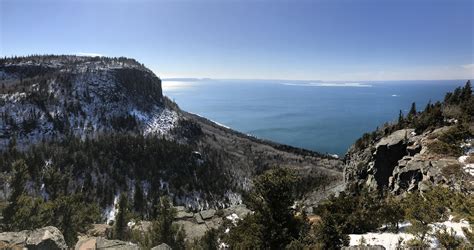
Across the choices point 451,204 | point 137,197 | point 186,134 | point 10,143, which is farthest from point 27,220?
point 186,134

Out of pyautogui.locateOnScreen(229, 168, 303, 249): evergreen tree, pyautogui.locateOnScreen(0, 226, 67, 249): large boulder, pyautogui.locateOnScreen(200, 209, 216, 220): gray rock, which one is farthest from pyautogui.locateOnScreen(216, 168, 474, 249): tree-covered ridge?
pyautogui.locateOnScreen(200, 209, 216, 220): gray rock

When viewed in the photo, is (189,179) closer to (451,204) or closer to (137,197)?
(137,197)

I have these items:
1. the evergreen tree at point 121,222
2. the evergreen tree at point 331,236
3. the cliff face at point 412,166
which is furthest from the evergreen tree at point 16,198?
the cliff face at point 412,166

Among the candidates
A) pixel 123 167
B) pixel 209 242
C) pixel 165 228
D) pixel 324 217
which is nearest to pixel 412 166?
pixel 324 217

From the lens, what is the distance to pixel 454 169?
80.4 feet

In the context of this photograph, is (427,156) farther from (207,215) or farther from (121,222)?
(121,222)

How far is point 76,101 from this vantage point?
142 m

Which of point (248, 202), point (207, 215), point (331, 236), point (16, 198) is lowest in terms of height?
point (207, 215)

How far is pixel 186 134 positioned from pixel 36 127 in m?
66.4

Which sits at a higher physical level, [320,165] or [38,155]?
[38,155]

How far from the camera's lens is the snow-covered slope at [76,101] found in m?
120

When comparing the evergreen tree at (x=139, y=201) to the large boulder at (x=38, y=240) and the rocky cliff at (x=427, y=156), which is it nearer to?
the rocky cliff at (x=427, y=156)

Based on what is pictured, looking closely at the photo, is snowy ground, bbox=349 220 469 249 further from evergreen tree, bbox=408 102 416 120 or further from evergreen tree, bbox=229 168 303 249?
evergreen tree, bbox=408 102 416 120

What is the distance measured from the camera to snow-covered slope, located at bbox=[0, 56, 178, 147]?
120 m
